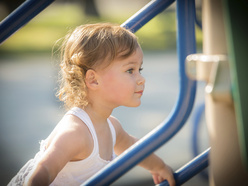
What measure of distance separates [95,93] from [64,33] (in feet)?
25.7

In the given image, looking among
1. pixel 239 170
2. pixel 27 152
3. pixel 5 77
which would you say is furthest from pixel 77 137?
pixel 5 77

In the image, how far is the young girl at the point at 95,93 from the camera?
133 cm

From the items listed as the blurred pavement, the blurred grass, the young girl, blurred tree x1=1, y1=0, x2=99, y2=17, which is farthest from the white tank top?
blurred tree x1=1, y1=0, x2=99, y2=17

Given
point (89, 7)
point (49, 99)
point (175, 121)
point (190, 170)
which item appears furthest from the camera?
point (89, 7)

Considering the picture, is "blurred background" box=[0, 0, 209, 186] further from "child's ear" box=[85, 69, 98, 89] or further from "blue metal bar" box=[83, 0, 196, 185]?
"blue metal bar" box=[83, 0, 196, 185]

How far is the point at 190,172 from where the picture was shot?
1.13 meters

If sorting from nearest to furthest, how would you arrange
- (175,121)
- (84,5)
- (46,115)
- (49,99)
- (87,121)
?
(175,121) → (87,121) → (46,115) → (49,99) → (84,5)

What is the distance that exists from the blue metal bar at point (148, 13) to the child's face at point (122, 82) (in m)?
0.13

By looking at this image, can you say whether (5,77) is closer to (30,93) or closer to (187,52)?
(30,93)

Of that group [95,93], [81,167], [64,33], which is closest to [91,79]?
[95,93]

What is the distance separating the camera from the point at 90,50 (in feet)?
4.62

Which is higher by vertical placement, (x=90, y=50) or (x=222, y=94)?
(x=90, y=50)

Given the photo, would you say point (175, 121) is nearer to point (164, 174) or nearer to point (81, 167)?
point (164, 174)

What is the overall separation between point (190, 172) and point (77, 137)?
376 millimetres
